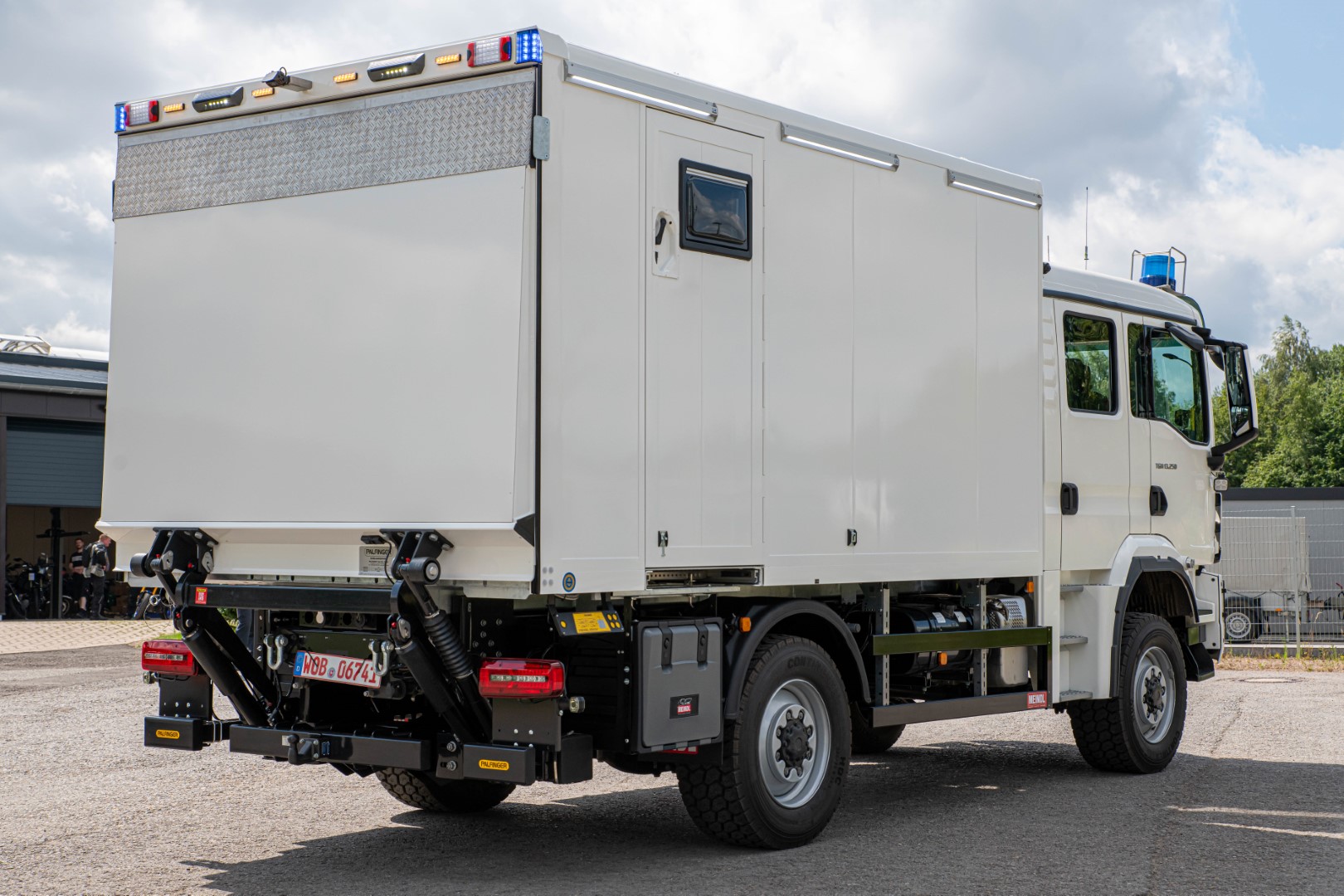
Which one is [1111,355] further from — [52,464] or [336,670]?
[52,464]

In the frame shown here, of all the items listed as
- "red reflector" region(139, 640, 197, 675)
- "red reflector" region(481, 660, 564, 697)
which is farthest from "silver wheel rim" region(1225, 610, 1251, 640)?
"red reflector" region(139, 640, 197, 675)

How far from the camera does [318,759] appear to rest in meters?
6.54

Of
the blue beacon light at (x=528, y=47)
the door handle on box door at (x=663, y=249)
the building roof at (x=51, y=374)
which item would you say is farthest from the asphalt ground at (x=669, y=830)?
the building roof at (x=51, y=374)

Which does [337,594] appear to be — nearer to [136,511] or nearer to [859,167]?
[136,511]

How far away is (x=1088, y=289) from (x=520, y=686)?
211 inches

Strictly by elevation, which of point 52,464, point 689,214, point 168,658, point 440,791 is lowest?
point 440,791

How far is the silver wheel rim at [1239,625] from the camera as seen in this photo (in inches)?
762

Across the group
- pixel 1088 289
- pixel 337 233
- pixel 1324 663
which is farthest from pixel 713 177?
pixel 1324 663

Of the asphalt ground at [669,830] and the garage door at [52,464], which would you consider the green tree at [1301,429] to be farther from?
the asphalt ground at [669,830]

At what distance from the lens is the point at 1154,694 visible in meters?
9.88

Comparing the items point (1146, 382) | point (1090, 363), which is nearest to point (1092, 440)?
point (1090, 363)

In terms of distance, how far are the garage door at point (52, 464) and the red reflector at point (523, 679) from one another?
89.6ft

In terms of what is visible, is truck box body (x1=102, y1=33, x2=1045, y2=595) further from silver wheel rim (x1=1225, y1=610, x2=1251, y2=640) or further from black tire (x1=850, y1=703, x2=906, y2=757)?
silver wheel rim (x1=1225, y1=610, x2=1251, y2=640)

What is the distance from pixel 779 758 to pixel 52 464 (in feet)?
93.8
